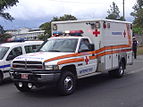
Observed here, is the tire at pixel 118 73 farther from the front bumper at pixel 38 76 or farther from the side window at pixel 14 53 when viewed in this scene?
the front bumper at pixel 38 76

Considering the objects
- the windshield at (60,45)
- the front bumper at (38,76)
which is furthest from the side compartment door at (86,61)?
the front bumper at (38,76)

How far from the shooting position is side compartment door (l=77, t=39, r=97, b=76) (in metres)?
9.51

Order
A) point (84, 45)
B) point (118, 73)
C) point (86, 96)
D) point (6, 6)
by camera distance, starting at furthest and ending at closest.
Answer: point (6, 6)
point (118, 73)
point (84, 45)
point (86, 96)

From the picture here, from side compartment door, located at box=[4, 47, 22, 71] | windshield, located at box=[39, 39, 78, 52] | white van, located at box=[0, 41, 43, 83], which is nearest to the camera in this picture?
windshield, located at box=[39, 39, 78, 52]

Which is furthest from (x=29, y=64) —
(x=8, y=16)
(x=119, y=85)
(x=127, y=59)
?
(x=8, y=16)

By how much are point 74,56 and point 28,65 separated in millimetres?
1617

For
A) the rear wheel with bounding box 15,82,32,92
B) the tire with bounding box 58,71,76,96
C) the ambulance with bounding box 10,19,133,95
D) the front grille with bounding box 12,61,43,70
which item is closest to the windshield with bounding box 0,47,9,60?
the ambulance with bounding box 10,19,133,95

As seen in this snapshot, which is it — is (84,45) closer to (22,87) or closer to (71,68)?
(71,68)

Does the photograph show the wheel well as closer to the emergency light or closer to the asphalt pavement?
the asphalt pavement

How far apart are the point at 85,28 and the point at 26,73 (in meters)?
3.55

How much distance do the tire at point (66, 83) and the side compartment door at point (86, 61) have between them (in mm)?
547

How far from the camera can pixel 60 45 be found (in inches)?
381

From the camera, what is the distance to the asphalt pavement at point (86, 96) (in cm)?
761

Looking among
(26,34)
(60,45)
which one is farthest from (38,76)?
(26,34)
